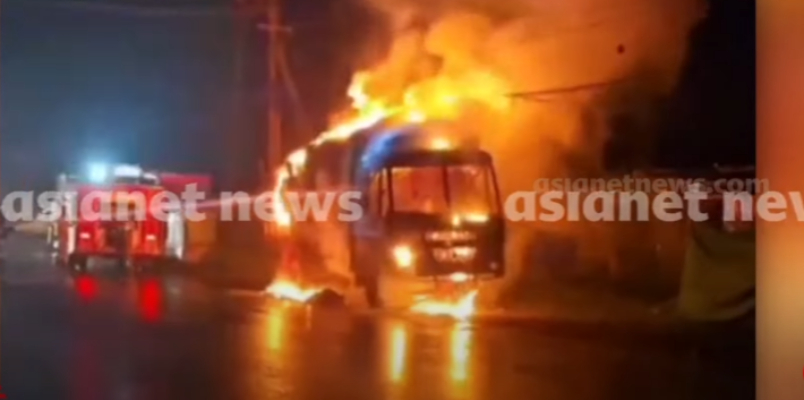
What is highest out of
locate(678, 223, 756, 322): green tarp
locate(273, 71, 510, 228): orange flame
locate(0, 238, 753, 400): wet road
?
locate(273, 71, 510, 228): orange flame

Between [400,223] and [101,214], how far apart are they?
498mm

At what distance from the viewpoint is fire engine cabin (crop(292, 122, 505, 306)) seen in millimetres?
1717

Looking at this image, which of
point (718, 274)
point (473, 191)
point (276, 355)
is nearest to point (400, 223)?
point (473, 191)

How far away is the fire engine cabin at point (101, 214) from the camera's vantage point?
1.71m

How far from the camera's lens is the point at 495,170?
1719mm

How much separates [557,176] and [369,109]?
33 centimetres

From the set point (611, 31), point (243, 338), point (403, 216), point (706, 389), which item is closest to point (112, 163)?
point (243, 338)

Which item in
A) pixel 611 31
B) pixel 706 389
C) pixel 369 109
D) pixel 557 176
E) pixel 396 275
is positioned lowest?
pixel 706 389

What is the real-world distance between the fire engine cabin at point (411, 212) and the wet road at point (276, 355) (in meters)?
0.09

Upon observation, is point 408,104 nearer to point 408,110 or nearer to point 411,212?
point 408,110

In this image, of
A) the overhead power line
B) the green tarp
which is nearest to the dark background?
the overhead power line

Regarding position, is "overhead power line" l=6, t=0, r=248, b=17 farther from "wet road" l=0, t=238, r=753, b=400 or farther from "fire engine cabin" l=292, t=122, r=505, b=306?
"wet road" l=0, t=238, r=753, b=400

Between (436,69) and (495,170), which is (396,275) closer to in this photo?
(495,170)

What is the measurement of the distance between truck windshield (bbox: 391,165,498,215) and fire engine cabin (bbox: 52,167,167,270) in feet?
1.31
